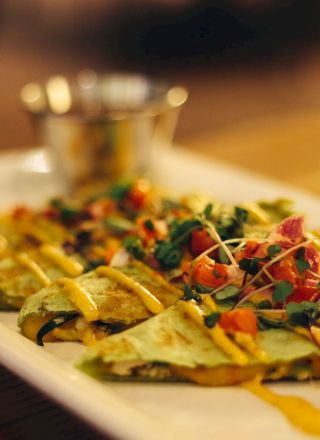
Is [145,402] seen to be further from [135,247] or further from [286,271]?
[135,247]

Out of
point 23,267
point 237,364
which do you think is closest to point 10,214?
point 23,267

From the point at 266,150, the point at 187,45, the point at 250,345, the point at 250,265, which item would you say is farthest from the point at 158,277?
the point at 187,45

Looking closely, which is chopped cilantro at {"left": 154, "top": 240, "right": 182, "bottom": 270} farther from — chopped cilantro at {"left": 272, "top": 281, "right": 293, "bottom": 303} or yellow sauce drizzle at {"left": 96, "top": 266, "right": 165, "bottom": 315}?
chopped cilantro at {"left": 272, "top": 281, "right": 293, "bottom": 303}

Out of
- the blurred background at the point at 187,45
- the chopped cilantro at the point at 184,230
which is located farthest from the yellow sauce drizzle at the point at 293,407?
the blurred background at the point at 187,45

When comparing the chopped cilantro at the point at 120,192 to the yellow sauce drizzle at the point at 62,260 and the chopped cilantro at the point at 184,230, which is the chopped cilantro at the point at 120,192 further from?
the chopped cilantro at the point at 184,230

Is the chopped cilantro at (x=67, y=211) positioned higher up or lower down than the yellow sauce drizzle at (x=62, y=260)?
lower down
